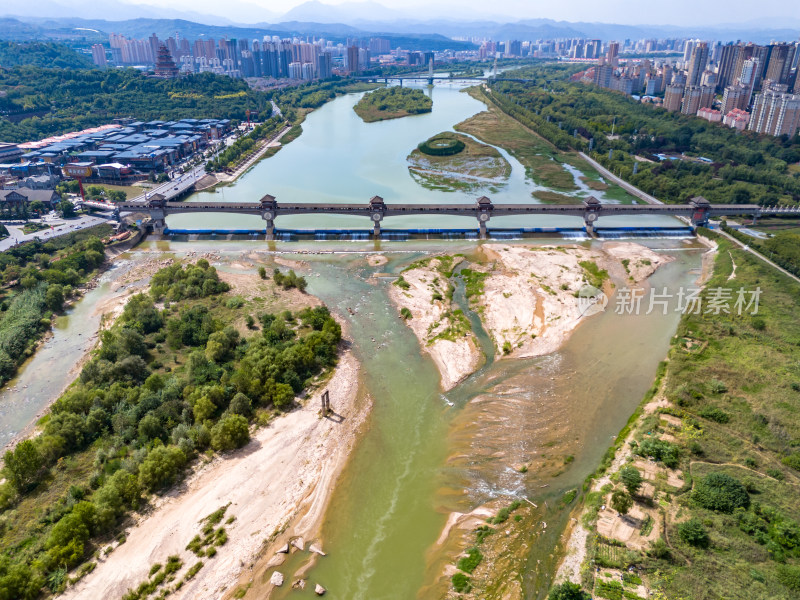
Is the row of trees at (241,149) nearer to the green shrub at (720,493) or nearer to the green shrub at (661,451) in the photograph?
the green shrub at (661,451)

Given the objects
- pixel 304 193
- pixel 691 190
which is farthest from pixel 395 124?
pixel 691 190

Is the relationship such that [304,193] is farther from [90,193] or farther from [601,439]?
[601,439]

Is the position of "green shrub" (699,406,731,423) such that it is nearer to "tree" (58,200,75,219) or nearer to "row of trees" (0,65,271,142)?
"tree" (58,200,75,219)

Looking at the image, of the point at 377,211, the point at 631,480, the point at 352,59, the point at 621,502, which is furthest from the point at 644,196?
the point at 352,59

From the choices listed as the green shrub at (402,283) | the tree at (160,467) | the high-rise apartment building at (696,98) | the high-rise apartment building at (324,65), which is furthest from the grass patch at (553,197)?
the high-rise apartment building at (324,65)

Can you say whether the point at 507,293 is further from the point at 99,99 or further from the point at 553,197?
the point at 99,99

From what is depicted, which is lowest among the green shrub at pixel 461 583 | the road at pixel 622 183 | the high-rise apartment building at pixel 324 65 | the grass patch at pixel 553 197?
the green shrub at pixel 461 583

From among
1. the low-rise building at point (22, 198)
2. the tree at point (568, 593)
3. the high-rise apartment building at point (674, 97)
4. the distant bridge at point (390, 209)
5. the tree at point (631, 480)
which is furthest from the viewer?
the high-rise apartment building at point (674, 97)
